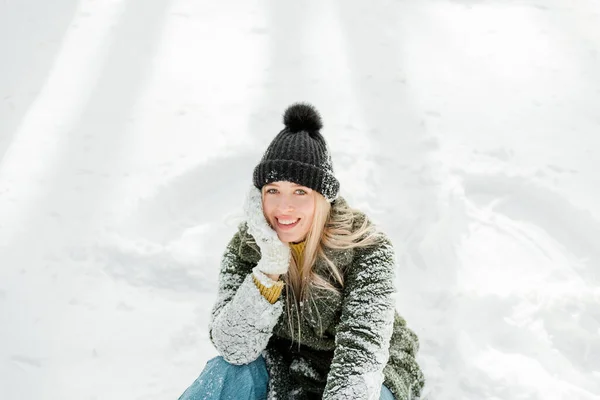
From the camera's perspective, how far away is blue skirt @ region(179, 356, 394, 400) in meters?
2.20

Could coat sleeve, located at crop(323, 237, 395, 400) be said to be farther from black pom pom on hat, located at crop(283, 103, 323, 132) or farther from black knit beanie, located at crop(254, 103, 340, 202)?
black pom pom on hat, located at crop(283, 103, 323, 132)

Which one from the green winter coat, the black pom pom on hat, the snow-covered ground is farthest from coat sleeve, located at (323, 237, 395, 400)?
the snow-covered ground

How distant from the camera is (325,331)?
2377 millimetres

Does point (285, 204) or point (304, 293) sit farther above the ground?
point (285, 204)

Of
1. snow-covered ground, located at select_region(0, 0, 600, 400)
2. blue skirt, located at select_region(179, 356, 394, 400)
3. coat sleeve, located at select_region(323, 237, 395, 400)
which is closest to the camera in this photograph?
coat sleeve, located at select_region(323, 237, 395, 400)

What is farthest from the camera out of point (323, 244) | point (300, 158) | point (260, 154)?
point (260, 154)

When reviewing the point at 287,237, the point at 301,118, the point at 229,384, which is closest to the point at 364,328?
the point at 287,237

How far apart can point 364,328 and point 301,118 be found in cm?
74

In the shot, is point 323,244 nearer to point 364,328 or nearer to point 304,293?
point 304,293

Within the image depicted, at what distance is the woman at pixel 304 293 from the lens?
2.15 metres

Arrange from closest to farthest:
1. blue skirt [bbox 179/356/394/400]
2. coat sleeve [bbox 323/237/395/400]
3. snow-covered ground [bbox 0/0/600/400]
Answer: coat sleeve [bbox 323/237/395/400] → blue skirt [bbox 179/356/394/400] → snow-covered ground [bbox 0/0/600/400]

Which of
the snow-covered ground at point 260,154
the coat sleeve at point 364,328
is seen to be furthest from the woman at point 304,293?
the snow-covered ground at point 260,154

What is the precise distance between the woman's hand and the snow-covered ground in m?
0.72

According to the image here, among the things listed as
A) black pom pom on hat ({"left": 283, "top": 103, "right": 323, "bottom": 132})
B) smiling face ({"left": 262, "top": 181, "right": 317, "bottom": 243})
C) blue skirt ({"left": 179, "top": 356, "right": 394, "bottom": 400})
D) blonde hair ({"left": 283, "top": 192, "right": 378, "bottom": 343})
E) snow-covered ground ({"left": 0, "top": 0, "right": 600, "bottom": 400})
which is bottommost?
snow-covered ground ({"left": 0, "top": 0, "right": 600, "bottom": 400})
